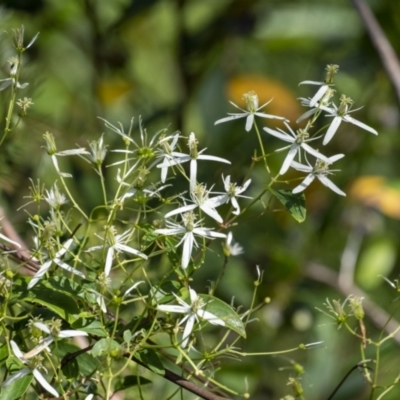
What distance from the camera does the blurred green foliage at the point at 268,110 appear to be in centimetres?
126

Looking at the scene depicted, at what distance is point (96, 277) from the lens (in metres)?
0.51

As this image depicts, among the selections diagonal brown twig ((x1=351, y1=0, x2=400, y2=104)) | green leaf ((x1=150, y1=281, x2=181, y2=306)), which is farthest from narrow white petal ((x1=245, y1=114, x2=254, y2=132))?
diagonal brown twig ((x1=351, y1=0, x2=400, y2=104))

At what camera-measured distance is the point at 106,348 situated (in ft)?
1.54

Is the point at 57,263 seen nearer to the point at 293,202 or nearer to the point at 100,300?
the point at 100,300

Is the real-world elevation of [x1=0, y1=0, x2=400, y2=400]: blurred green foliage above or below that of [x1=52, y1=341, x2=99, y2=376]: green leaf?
below

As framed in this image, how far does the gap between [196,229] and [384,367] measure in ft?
0.91

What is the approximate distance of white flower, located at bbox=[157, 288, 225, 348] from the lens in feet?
1.57

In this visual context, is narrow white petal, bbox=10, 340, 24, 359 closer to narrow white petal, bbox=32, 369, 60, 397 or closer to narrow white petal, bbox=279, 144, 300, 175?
narrow white petal, bbox=32, 369, 60, 397

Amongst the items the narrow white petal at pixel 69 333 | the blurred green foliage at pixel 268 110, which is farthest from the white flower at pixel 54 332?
the blurred green foliage at pixel 268 110

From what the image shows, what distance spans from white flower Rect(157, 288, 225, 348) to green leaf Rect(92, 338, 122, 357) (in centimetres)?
3

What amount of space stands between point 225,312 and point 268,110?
1.00 metres

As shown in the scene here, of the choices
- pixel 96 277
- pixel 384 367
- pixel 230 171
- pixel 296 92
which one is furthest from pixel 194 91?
pixel 96 277

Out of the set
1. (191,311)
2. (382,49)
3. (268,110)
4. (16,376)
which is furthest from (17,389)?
(268,110)

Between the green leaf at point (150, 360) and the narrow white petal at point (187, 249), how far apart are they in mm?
61
